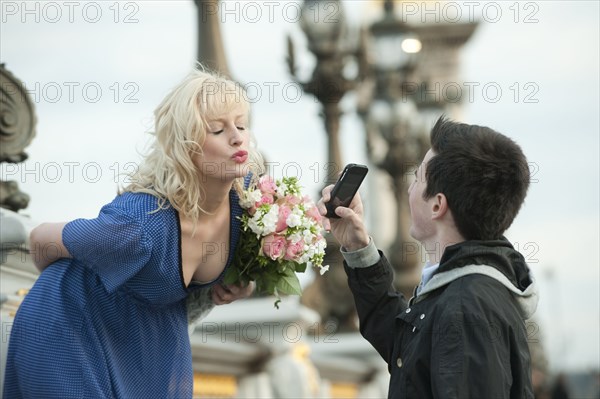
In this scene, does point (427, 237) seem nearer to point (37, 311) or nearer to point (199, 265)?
point (199, 265)

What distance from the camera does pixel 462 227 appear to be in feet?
14.3

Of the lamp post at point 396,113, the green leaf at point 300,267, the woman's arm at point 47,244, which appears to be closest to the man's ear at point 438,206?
the green leaf at point 300,267

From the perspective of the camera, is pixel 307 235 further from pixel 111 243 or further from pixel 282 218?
pixel 111 243

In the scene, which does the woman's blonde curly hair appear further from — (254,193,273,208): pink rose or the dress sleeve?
(254,193,273,208): pink rose

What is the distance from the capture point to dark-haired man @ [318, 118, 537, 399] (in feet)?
13.1

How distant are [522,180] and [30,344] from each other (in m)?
1.85

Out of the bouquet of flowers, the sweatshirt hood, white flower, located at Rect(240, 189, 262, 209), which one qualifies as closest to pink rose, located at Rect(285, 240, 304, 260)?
the bouquet of flowers

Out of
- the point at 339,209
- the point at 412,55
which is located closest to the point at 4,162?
the point at 339,209

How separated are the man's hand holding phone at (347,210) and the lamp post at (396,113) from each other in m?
9.85

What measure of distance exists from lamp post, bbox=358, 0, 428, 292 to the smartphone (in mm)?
9918

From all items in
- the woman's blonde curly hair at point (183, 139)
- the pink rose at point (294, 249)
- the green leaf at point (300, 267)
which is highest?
the woman's blonde curly hair at point (183, 139)

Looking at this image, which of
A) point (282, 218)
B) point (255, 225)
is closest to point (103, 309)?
point (255, 225)

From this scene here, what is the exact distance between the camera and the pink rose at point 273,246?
5047 millimetres

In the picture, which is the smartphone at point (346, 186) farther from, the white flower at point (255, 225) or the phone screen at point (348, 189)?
the white flower at point (255, 225)
